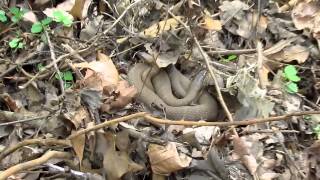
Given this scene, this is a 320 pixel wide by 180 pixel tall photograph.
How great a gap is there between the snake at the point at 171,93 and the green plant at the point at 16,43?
61cm

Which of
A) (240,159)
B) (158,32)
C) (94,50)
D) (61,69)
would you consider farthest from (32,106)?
(240,159)

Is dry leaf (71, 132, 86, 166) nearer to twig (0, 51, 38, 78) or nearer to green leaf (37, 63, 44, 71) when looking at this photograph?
green leaf (37, 63, 44, 71)

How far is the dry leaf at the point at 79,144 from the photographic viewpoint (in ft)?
7.56

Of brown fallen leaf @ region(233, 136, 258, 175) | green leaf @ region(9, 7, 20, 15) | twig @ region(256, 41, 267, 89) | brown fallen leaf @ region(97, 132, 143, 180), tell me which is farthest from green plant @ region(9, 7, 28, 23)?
brown fallen leaf @ region(233, 136, 258, 175)

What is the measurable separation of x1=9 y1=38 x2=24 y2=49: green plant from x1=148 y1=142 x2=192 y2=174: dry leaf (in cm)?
105

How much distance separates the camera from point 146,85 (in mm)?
3340

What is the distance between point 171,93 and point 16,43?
948mm

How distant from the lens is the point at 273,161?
8.73ft

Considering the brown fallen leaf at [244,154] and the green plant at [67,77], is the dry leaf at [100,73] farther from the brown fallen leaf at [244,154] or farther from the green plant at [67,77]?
the brown fallen leaf at [244,154]

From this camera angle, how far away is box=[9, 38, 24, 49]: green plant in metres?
3.05

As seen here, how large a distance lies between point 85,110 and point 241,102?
78 centimetres

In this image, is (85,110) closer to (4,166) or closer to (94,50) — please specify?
(4,166)

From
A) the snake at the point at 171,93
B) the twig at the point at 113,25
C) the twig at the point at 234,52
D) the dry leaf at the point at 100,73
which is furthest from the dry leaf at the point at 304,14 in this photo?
the dry leaf at the point at 100,73

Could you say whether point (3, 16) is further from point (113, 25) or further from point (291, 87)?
point (291, 87)
